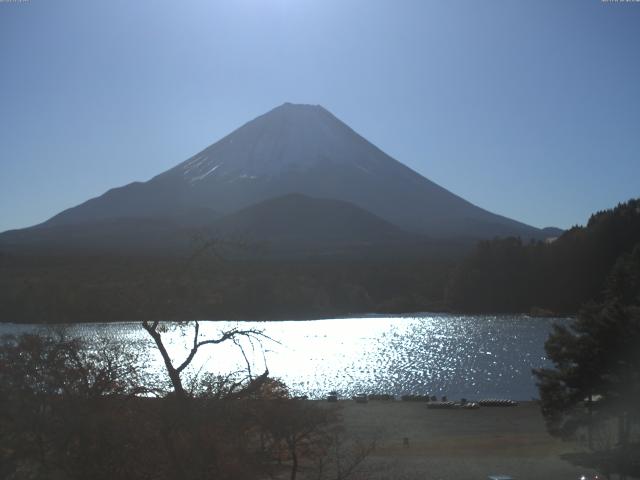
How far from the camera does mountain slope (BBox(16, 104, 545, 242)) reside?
11798 cm

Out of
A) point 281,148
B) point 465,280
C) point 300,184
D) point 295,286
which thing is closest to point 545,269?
point 465,280

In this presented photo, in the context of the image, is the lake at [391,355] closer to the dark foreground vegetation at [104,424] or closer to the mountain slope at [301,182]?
the dark foreground vegetation at [104,424]

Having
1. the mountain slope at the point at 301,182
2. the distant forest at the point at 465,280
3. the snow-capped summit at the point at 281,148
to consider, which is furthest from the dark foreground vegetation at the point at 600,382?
the snow-capped summit at the point at 281,148

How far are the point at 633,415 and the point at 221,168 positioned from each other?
118256mm

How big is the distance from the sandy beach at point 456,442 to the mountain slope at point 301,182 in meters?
89.3

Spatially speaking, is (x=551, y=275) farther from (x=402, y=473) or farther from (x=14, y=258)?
(x=402, y=473)

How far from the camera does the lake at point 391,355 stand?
28375mm

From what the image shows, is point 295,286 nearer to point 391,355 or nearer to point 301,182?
point 391,355

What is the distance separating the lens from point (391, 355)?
39.2 meters

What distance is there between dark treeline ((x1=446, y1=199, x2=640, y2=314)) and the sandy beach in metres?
40.5

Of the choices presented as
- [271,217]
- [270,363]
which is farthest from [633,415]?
[271,217]

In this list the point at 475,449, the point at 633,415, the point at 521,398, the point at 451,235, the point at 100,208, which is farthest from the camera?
the point at 100,208

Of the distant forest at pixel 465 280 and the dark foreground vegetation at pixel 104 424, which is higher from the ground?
the distant forest at pixel 465 280

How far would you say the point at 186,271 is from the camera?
6.43 meters
